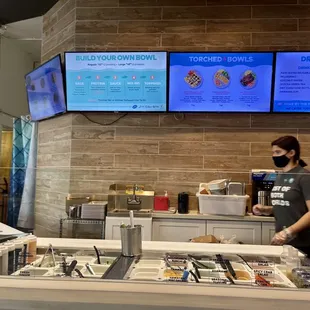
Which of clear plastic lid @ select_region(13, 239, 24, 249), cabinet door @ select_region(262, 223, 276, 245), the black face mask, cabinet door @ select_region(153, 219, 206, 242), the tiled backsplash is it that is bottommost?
cabinet door @ select_region(153, 219, 206, 242)

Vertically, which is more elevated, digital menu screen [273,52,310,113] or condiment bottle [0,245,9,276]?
digital menu screen [273,52,310,113]

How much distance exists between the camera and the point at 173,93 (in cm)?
346

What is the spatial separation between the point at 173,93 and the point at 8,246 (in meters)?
2.44

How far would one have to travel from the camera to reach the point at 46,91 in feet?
12.5

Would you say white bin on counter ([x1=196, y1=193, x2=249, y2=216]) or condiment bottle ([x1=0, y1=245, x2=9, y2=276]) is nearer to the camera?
condiment bottle ([x1=0, y1=245, x2=9, y2=276])

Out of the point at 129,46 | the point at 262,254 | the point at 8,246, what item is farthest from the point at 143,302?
the point at 129,46

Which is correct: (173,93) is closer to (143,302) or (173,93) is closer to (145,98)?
(145,98)

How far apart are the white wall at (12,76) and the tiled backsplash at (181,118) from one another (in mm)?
1808

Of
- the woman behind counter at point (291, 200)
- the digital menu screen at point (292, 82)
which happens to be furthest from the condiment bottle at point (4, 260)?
the digital menu screen at point (292, 82)

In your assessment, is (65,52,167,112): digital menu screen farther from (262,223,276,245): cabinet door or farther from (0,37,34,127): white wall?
(0,37,34,127): white wall

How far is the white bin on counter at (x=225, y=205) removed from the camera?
3.05 metres

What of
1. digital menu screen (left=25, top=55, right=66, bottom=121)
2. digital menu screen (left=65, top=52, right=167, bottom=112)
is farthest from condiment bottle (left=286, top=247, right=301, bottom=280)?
digital menu screen (left=25, top=55, right=66, bottom=121)

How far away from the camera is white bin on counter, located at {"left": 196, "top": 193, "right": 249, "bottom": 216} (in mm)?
3051

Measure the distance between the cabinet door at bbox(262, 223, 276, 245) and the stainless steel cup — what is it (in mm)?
885
